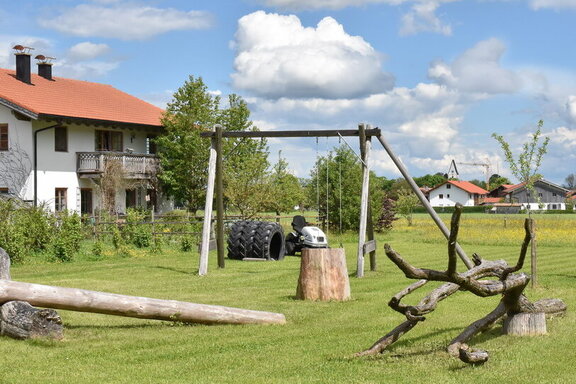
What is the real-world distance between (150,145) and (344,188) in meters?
13.9

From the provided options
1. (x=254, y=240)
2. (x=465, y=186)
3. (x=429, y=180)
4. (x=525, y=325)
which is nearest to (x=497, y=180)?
(x=429, y=180)

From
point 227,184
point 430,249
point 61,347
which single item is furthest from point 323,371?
point 227,184

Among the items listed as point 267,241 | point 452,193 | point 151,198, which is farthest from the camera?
point 452,193

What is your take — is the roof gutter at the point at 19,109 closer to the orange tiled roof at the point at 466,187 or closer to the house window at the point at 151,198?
the house window at the point at 151,198

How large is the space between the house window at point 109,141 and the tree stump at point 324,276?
2854 cm

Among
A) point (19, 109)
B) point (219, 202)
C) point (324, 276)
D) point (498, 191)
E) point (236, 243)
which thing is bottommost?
point (324, 276)

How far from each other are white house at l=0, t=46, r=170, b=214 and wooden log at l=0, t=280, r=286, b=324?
24030mm

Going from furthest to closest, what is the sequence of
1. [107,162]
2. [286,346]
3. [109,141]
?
[109,141] → [107,162] → [286,346]

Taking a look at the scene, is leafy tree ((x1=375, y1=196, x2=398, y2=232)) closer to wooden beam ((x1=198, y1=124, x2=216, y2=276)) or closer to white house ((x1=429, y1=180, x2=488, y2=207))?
wooden beam ((x1=198, y1=124, x2=216, y2=276))

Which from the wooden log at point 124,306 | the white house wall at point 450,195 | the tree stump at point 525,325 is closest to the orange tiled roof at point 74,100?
the wooden log at point 124,306

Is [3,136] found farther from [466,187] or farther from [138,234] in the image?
[466,187]

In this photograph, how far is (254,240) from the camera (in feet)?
77.4

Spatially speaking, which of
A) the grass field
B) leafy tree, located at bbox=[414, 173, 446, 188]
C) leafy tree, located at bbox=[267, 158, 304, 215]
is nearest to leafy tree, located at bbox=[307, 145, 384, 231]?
leafy tree, located at bbox=[267, 158, 304, 215]

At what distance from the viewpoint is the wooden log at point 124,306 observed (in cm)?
1038
